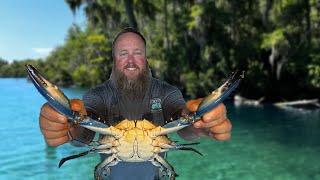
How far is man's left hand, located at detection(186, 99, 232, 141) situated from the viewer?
2.48m

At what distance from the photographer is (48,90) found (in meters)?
2.05

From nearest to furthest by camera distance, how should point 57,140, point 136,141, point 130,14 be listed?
point 136,141 → point 57,140 → point 130,14

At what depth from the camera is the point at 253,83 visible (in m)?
34.0

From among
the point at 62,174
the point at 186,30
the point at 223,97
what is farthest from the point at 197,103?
the point at 186,30

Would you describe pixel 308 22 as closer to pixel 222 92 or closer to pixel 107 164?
pixel 107 164

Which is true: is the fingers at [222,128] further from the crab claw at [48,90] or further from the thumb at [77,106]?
the crab claw at [48,90]

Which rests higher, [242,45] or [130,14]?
[130,14]

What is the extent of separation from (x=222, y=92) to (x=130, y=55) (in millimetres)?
831

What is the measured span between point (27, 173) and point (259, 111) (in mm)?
17544

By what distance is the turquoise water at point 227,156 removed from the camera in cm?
1206

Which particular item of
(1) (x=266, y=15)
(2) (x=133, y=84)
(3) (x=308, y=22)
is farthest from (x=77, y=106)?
(1) (x=266, y=15)

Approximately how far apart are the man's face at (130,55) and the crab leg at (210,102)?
1.75 feet

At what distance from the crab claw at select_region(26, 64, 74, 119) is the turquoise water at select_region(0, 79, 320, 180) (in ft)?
31.4

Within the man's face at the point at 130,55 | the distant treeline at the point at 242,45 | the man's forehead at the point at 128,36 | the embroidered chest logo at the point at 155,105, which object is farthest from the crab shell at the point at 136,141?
the distant treeline at the point at 242,45
